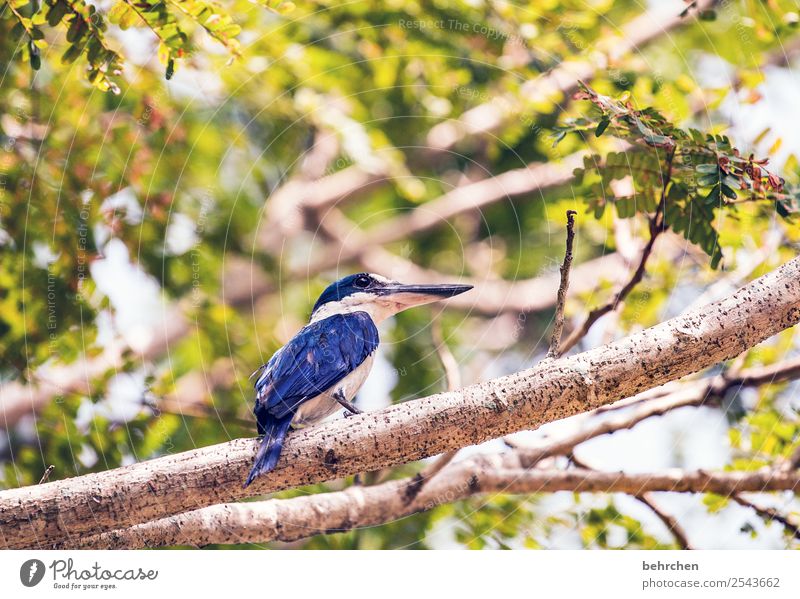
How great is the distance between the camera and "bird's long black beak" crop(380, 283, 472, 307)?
2926 mm

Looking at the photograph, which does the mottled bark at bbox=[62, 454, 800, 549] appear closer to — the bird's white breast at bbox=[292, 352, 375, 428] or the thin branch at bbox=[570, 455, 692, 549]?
the thin branch at bbox=[570, 455, 692, 549]

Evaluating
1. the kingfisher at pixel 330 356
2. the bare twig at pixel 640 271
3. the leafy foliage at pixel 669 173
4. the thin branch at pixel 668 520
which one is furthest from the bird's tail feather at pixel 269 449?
the thin branch at pixel 668 520

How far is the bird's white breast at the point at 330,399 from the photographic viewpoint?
280 centimetres

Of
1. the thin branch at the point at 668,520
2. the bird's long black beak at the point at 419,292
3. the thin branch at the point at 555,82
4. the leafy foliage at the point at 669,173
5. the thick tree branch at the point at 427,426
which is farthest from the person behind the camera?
the thin branch at the point at 555,82

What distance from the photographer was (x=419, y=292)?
3.01m

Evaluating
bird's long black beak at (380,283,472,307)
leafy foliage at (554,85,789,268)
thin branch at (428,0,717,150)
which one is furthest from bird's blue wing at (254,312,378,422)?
thin branch at (428,0,717,150)

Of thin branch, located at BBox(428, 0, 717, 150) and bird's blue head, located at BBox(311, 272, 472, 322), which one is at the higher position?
thin branch, located at BBox(428, 0, 717, 150)

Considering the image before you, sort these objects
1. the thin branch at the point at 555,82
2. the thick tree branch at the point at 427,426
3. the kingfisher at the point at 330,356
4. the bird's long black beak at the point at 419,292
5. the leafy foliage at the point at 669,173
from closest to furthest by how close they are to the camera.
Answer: the thick tree branch at the point at 427,426 → the kingfisher at the point at 330,356 → the leafy foliage at the point at 669,173 → the bird's long black beak at the point at 419,292 → the thin branch at the point at 555,82

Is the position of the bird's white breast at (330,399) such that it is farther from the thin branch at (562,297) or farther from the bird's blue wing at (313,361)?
the thin branch at (562,297)

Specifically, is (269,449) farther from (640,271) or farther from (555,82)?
(555,82)

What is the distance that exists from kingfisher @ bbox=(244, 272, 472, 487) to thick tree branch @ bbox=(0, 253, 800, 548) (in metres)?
0.15

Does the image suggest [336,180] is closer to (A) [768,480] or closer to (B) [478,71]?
(B) [478,71]

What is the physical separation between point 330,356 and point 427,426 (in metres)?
0.57
